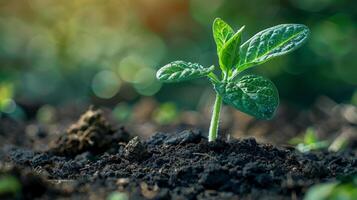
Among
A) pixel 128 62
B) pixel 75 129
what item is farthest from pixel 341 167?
pixel 128 62

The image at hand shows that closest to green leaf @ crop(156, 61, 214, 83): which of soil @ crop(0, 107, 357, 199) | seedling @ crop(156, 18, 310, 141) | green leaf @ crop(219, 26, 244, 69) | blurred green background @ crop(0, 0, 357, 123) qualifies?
seedling @ crop(156, 18, 310, 141)

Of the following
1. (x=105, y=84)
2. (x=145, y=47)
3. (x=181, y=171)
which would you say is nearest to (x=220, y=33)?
(x=181, y=171)

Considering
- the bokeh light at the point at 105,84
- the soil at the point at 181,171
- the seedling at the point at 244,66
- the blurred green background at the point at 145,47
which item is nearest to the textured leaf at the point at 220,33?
the seedling at the point at 244,66

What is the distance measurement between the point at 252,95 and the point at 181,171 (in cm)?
37

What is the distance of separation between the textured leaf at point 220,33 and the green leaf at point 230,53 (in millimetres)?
84

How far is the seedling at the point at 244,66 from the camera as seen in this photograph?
231cm

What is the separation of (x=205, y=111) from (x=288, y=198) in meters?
3.66

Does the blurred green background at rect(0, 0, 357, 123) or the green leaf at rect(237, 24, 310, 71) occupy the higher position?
the green leaf at rect(237, 24, 310, 71)

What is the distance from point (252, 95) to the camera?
234cm

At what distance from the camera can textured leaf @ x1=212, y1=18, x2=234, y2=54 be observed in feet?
8.31

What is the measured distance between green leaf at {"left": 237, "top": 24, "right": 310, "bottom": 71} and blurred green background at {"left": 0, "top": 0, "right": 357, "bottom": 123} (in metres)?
4.24

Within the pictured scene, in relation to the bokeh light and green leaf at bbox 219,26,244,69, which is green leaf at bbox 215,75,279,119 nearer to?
green leaf at bbox 219,26,244,69

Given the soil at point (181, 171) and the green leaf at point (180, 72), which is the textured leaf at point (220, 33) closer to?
the green leaf at point (180, 72)

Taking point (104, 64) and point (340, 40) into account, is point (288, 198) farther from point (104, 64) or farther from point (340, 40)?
point (104, 64)
